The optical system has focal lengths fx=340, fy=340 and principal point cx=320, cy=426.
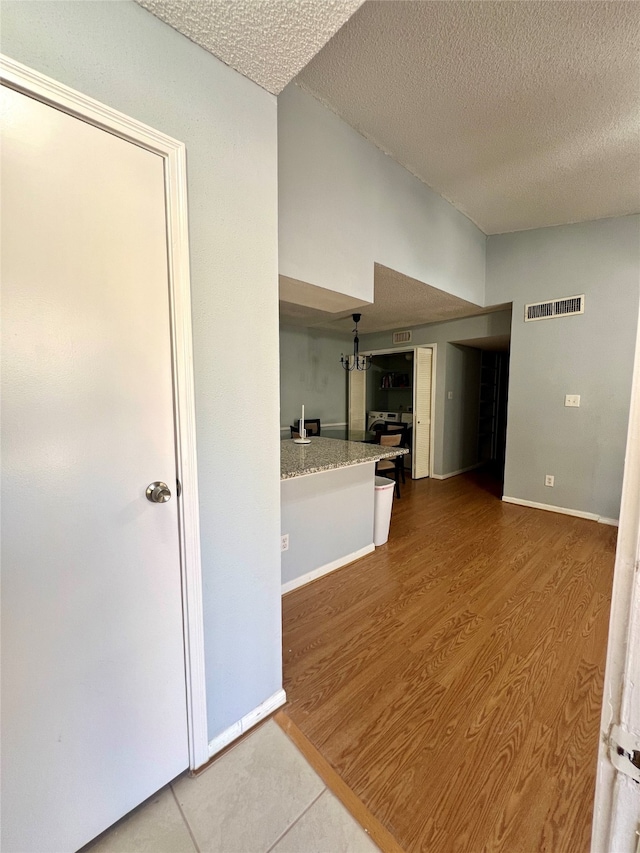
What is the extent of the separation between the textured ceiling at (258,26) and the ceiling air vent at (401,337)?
14.4 feet

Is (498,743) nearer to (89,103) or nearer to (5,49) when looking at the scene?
(89,103)

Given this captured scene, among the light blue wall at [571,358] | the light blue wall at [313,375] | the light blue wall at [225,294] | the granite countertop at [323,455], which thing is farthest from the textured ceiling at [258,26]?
the light blue wall at [313,375]

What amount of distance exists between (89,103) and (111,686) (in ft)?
5.11

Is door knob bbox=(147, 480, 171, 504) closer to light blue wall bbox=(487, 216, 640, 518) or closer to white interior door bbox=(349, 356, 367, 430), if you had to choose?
light blue wall bbox=(487, 216, 640, 518)

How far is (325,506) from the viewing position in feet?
7.75

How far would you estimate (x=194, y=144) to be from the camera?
1044mm

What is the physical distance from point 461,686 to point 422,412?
3899 mm

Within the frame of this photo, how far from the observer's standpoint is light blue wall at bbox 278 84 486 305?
178cm

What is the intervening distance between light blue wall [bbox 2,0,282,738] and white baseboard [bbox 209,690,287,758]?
0.10 ft

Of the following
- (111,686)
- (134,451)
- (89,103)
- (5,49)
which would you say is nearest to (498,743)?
(111,686)

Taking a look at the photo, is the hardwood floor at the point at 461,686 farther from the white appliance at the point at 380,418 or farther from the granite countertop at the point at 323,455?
→ the white appliance at the point at 380,418

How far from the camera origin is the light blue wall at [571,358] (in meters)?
3.23

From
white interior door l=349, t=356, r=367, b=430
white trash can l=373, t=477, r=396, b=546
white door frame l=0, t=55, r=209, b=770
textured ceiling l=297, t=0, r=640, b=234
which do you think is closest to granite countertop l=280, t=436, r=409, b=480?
white trash can l=373, t=477, r=396, b=546

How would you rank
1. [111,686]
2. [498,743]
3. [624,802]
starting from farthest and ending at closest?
[498,743]
[111,686]
[624,802]
